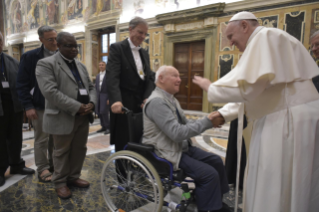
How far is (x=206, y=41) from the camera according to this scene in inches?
298

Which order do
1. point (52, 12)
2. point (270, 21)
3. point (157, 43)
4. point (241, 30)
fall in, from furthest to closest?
1. point (52, 12)
2. point (157, 43)
3. point (270, 21)
4. point (241, 30)

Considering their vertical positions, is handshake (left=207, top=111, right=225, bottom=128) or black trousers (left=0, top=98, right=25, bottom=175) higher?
handshake (left=207, top=111, right=225, bottom=128)

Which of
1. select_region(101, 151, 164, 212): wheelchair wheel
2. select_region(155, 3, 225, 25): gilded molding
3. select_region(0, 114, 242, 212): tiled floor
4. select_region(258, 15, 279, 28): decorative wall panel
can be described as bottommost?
select_region(0, 114, 242, 212): tiled floor

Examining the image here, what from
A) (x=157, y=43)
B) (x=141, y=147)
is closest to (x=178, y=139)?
(x=141, y=147)

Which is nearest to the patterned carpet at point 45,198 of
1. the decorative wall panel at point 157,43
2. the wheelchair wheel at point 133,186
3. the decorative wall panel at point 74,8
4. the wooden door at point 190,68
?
the wheelchair wheel at point 133,186

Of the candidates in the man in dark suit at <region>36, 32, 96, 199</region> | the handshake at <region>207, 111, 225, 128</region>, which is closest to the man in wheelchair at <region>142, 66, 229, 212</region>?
the handshake at <region>207, 111, 225, 128</region>

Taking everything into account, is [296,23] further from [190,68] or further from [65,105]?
[65,105]

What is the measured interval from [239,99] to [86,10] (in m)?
11.3

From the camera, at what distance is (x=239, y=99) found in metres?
1.23

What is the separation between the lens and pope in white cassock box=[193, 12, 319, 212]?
1.19 metres

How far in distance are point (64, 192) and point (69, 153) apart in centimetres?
40

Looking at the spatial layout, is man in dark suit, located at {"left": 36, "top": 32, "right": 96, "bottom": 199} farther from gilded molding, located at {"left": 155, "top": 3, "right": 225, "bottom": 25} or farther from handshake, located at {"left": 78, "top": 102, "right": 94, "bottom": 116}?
gilded molding, located at {"left": 155, "top": 3, "right": 225, "bottom": 25}

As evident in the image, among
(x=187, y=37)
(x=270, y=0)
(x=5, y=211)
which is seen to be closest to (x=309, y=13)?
(x=270, y=0)

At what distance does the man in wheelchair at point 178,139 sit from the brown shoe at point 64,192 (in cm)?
110
